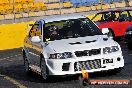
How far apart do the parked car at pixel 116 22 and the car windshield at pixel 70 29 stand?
10556 millimetres

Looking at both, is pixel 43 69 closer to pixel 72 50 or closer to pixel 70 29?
pixel 72 50

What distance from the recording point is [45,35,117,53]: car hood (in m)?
10.4

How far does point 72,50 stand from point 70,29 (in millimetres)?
1572

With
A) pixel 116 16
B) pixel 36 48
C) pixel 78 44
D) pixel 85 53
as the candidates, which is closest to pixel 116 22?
pixel 116 16

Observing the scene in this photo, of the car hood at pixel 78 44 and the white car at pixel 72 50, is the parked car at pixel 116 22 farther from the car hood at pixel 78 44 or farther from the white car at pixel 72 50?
the car hood at pixel 78 44

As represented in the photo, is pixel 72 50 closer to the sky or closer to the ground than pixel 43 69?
closer to the sky

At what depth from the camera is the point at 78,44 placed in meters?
10.5

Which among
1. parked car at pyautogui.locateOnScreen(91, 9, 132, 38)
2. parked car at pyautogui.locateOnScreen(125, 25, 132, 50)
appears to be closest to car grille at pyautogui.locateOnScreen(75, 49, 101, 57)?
parked car at pyautogui.locateOnScreen(125, 25, 132, 50)

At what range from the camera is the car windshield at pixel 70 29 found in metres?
11.5

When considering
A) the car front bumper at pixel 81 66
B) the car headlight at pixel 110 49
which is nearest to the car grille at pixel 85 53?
the car front bumper at pixel 81 66

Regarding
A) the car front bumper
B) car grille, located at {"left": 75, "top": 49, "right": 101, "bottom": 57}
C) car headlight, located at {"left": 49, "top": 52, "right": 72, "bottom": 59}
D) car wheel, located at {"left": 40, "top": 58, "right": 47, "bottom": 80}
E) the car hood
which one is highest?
the car hood

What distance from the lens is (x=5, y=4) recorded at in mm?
34969

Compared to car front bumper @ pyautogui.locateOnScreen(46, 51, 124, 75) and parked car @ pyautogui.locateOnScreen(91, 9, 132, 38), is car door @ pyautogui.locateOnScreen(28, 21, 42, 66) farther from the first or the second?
parked car @ pyautogui.locateOnScreen(91, 9, 132, 38)

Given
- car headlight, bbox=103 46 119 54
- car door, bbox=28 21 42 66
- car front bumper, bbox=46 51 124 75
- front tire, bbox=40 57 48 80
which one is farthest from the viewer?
car door, bbox=28 21 42 66
